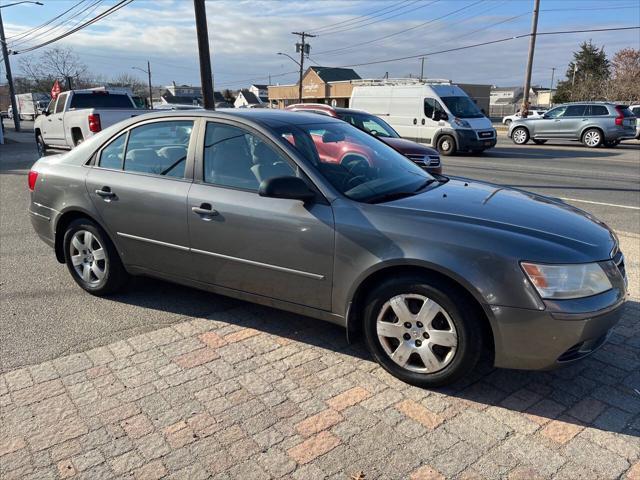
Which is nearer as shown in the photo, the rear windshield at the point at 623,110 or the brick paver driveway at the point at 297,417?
the brick paver driveway at the point at 297,417

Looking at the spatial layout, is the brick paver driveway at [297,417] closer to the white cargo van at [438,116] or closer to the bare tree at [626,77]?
the white cargo van at [438,116]

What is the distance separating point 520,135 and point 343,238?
887 inches

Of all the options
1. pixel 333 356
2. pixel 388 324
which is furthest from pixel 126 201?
pixel 388 324

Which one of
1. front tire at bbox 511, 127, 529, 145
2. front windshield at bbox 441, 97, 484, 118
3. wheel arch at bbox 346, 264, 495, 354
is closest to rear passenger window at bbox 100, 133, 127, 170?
wheel arch at bbox 346, 264, 495, 354

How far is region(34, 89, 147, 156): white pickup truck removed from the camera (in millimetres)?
11977

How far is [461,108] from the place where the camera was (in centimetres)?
1822

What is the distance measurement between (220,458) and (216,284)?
1550mm

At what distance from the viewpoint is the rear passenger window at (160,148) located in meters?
4.01

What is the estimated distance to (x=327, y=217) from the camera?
3277 mm

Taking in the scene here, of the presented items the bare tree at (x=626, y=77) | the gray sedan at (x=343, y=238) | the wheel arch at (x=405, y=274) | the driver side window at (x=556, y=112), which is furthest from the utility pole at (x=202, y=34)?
the bare tree at (x=626, y=77)

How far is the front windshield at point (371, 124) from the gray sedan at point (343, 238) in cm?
746

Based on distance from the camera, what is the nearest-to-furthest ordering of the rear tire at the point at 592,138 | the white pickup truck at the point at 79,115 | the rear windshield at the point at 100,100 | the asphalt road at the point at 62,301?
the asphalt road at the point at 62,301 < the white pickup truck at the point at 79,115 < the rear windshield at the point at 100,100 < the rear tire at the point at 592,138

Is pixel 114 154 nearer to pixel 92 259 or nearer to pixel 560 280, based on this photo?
pixel 92 259

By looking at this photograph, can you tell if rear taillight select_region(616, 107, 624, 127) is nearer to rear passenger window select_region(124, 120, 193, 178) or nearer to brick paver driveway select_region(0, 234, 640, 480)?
brick paver driveway select_region(0, 234, 640, 480)
